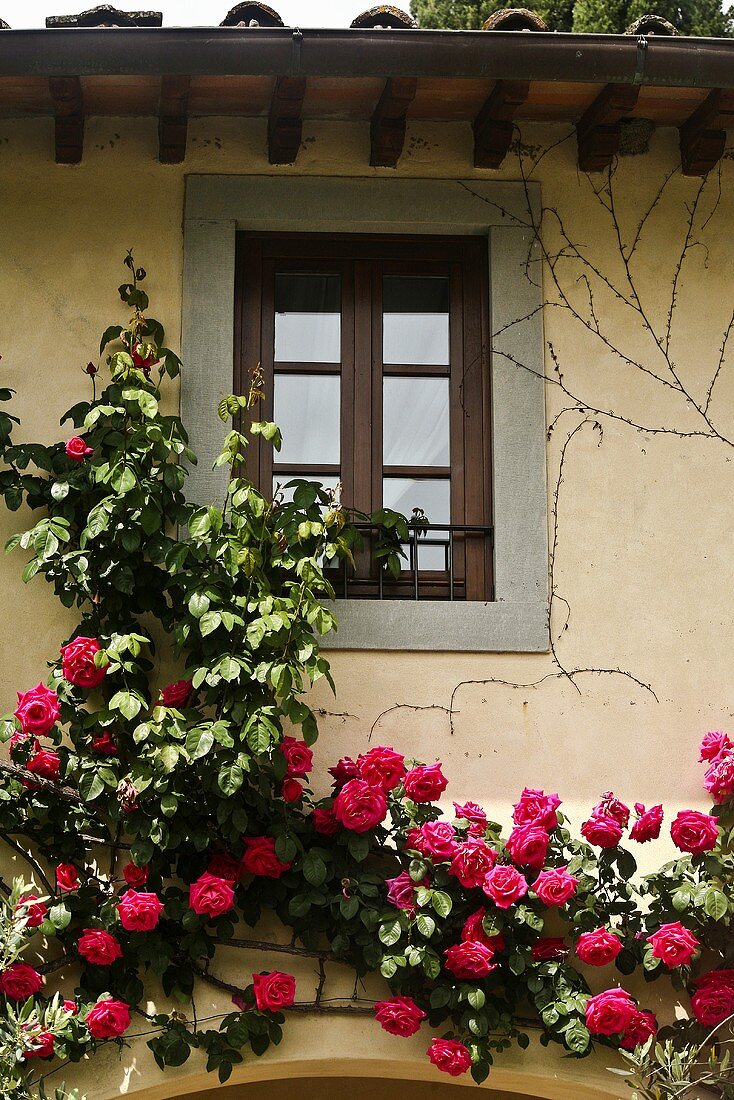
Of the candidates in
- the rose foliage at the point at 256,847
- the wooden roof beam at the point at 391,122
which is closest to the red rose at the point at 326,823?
the rose foliage at the point at 256,847

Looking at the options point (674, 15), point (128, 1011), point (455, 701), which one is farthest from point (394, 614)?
point (674, 15)

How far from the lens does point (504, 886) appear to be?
4.34 metres

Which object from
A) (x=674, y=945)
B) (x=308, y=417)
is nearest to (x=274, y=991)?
(x=674, y=945)

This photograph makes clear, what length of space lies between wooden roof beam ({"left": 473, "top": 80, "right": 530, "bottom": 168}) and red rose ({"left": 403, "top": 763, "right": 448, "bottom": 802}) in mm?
2427

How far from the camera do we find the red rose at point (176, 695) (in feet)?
15.0

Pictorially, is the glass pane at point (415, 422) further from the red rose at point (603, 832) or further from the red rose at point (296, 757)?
the red rose at point (603, 832)

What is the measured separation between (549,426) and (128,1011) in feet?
8.35

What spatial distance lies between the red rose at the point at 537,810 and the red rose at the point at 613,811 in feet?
0.50

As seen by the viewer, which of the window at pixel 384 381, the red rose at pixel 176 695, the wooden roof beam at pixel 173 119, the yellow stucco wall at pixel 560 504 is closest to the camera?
the red rose at pixel 176 695

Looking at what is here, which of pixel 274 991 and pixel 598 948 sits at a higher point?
pixel 598 948

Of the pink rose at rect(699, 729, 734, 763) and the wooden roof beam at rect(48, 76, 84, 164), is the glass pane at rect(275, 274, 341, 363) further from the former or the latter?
the pink rose at rect(699, 729, 734, 763)

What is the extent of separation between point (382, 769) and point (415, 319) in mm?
1856

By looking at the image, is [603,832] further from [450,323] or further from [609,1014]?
[450,323]

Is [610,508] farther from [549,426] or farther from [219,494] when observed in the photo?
[219,494]
